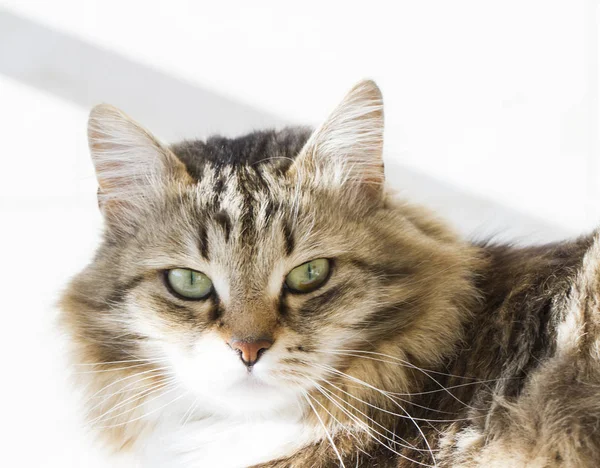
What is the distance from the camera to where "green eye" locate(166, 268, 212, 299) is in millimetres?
1238

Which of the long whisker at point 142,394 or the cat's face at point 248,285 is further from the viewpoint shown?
the long whisker at point 142,394

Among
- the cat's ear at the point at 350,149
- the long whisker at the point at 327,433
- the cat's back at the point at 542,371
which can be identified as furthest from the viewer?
the cat's ear at the point at 350,149

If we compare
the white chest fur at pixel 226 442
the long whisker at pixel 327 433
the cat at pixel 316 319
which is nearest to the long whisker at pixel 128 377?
the cat at pixel 316 319

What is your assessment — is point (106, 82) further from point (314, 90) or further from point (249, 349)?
point (249, 349)

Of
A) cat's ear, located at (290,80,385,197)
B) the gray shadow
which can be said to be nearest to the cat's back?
cat's ear, located at (290,80,385,197)

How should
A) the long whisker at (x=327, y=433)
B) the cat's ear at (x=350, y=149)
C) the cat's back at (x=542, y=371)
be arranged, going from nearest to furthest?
the cat's back at (x=542, y=371) < the long whisker at (x=327, y=433) < the cat's ear at (x=350, y=149)

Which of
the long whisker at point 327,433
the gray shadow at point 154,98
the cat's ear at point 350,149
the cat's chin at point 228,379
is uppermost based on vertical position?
the cat's ear at point 350,149

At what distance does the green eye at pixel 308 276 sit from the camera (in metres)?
1.22

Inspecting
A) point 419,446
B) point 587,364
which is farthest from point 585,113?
point 419,446

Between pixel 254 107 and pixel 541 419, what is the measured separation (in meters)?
1.39

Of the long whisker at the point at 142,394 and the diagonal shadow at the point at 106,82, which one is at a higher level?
the diagonal shadow at the point at 106,82

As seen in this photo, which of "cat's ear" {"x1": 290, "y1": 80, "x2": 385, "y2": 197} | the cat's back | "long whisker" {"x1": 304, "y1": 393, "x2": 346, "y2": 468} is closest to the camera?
the cat's back

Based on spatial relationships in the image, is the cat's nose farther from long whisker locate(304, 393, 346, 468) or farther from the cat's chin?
long whisker locate(304, 393, 346, 468)

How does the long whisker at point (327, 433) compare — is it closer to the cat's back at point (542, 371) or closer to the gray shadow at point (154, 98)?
the cat's back at point (542, 371)
